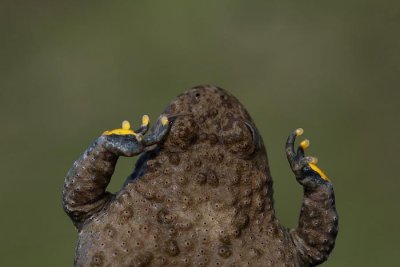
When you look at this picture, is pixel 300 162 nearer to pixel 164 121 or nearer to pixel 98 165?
pixel 164 121

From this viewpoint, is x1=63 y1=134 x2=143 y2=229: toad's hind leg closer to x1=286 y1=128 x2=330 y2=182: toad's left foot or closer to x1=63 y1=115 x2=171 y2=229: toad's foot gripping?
x1=63 y1=115 x2=171 y2=229: toad's foot gripping

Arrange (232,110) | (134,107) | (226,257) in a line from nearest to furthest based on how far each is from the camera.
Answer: (226,257) → (232,110) → (134,107)

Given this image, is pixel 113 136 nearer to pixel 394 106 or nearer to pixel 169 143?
pixel 169 143

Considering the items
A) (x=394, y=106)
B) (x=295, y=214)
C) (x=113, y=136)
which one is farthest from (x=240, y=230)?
(x=394, y=106)

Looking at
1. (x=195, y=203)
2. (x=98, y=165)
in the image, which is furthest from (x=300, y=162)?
(x=98, y=165)

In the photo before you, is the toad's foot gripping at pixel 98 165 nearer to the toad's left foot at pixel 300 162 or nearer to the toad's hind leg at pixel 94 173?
the toad's hind leg at pixel 94 173

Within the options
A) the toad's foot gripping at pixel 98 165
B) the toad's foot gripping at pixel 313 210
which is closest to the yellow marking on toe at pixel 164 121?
the toad's foot gripping at pixel 98 165

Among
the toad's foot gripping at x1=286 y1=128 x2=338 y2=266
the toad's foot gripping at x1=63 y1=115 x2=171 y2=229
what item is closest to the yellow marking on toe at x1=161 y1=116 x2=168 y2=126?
the toad's foot gripping at x1=63 y1=115 x2=171 y2=229
